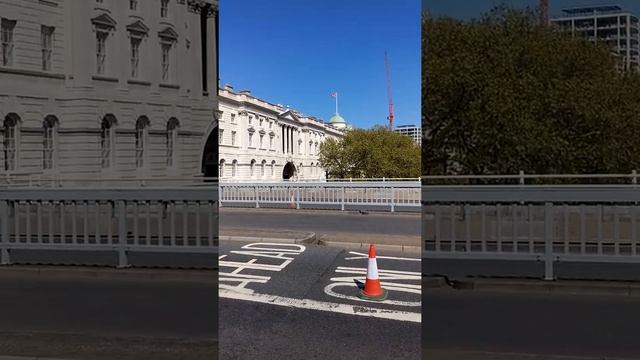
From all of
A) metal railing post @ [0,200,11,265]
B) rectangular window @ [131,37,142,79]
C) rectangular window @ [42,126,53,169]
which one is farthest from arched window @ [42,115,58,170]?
metal railing post @ [0,200,11,265]

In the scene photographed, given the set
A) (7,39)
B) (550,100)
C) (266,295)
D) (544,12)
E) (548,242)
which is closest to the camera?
(266,295)

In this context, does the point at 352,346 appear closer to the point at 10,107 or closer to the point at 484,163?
the point at 10,107

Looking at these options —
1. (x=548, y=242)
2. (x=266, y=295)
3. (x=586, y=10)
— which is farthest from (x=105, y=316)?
(x=586, y=10)

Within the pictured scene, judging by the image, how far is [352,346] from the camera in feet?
11.3

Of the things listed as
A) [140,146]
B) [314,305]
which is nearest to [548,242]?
[314,305]

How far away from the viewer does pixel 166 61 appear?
325 cm

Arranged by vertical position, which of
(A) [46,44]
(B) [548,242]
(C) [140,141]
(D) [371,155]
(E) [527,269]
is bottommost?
(E) [527,269]

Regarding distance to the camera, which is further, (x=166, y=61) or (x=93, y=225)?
(x=93, y=225)

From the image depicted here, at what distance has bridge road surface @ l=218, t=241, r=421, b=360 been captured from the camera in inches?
125

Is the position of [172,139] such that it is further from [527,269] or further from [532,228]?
[527,269]

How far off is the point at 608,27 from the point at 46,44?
12621 millimetres

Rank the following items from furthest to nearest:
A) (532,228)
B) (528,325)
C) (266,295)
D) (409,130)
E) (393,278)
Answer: (532,228) → (528,325) → (266,295) → (393,278) → (409,130)

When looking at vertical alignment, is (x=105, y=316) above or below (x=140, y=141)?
below

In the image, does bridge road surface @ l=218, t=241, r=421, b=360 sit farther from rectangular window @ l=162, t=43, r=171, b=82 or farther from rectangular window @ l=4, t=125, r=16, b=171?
rectangular window @ l=4, t=125, r=16, b=171
